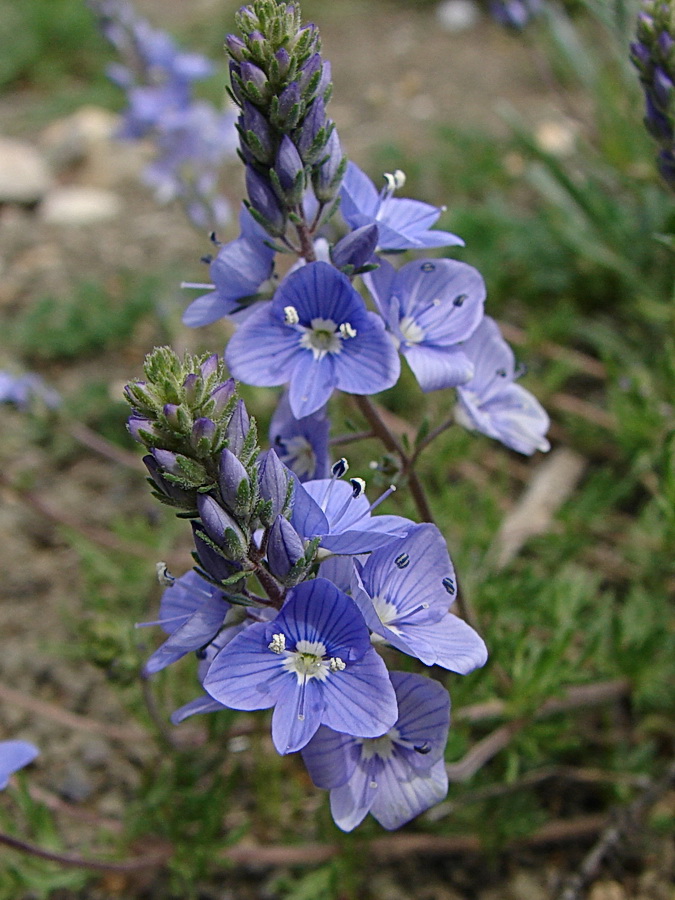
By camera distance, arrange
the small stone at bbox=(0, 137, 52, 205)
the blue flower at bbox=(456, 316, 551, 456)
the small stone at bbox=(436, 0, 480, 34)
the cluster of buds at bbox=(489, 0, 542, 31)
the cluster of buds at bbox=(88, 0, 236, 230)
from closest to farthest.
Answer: the blue flower at bbox=(456, 316, 551, 456)
the cluster of buds at bbox=(88, 0, 236, 230)
the cluster of buds at bbox=(489, 0, 542, 31)
the small stone at bbox=(0, 137, 52, 205)
the small stone at bbox=(436, 0, 480, 34)

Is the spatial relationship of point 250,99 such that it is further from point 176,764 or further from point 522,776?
point 522,776

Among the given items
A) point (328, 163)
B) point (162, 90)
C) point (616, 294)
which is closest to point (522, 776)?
point (328, 163)

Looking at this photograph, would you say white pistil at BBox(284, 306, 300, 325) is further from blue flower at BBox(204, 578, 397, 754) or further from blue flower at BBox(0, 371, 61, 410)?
blue flower at BBox(0, 371, 61, 410)

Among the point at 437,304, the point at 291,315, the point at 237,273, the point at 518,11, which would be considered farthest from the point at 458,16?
the point at 291,315

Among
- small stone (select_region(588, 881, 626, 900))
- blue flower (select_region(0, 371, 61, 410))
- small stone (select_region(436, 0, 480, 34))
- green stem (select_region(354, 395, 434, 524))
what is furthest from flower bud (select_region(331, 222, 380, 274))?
small stone (select_region(436, 0, 480, 34))

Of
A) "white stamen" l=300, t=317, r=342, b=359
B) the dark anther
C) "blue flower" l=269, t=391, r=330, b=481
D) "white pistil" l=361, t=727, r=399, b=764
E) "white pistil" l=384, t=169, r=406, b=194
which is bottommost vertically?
"white pistil" l=361, t=727, r=399, b=764
